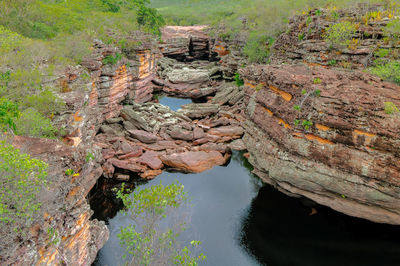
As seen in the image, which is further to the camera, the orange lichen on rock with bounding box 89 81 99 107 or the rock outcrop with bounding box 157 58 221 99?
the rock outcrop with bounding box 157 58 221 99

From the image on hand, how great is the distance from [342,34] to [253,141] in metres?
10.4

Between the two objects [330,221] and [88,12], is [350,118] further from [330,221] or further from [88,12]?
[88,12]

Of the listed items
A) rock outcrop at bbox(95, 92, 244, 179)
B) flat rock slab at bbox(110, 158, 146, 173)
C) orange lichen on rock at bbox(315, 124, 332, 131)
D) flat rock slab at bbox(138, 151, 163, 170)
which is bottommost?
flat rock slab at bbox(110, 158, 146, 173)

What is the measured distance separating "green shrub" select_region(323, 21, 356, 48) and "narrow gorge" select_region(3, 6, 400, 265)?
0.57 metres

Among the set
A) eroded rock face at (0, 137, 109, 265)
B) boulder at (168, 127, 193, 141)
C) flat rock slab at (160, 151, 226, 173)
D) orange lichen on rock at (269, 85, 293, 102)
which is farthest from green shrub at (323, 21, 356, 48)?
eroded rock face at (0, 137, 109, 265)

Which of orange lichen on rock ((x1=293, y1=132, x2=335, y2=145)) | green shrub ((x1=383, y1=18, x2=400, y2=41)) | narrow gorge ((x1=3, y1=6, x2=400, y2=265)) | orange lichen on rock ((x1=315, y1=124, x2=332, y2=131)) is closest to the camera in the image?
narrow gorge ((x1=3, y1=6, x2=400, y2=265))

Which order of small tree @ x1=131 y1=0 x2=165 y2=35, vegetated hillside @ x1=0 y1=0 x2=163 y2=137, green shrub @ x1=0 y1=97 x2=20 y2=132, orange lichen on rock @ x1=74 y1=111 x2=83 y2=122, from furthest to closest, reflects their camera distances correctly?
small tree @ x1=131 y1=0 x2=165 y2=35, orange lichen on rock @ x1=74 y1=111 x2=83 y2=122, vegetated hillside @ x1=0 y1=0 x2=163 y2=137, green shrub @ x1=0 y1=97 x2=20 y2=132

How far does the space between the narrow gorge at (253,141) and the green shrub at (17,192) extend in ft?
1.63

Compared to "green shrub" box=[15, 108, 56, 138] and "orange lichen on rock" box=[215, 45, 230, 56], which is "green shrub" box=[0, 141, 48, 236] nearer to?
"green shrub" box=[15, 108, 56, 138]

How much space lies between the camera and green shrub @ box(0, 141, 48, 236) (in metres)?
6.59

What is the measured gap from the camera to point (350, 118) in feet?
42.8

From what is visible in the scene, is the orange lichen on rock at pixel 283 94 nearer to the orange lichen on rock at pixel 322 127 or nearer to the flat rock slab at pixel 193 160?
the orange lichen on rock at pixel 322 127

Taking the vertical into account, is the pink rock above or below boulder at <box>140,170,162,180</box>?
above

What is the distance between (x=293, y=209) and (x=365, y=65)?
10.8 metres
